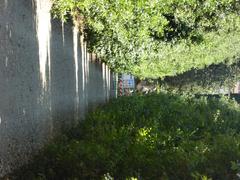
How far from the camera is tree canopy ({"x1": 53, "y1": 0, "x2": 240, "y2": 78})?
12.3 meters

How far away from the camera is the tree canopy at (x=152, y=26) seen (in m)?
12.3

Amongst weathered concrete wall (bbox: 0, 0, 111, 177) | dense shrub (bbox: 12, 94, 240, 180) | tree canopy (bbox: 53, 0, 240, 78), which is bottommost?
dense shrub (bbox: 12, 94, 240, 180)

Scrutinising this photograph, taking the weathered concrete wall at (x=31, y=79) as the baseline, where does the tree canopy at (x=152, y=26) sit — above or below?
above

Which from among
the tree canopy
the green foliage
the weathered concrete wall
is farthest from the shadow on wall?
the green foliage

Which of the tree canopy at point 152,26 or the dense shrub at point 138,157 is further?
the tree canopy at point 152,26

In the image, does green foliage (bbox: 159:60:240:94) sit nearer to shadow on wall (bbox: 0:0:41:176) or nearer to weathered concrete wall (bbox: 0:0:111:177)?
weathered concrete wall (bbox: 0:0:111:177)

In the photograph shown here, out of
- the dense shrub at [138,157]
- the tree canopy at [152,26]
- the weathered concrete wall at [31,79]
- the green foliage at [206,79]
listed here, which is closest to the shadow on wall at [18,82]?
the weathered concrete wall at [31,79]

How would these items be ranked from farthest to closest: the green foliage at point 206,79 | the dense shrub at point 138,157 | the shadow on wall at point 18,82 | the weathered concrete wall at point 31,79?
1. the green foliage at point 206,79
2. the weathered concrete wall at point 31,79
3. the shadow on wall at point 18,82
4. the dense shrub at point 138,157

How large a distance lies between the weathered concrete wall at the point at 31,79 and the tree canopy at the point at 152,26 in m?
0.76

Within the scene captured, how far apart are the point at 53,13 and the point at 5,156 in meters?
3.79

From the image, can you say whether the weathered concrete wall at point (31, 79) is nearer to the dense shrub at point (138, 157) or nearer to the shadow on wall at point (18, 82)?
the shadow on wall at point (18, 82)

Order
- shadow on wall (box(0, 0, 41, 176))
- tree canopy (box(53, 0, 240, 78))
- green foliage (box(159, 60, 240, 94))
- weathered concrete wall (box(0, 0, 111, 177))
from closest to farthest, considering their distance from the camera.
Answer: shadow on wall (box(0, 0, 41, 176)) < weathered concrete wall (box(0, 0, 111, 177)) < tree canopy (box(53, 0, 240, 78)) < green foliage (box(159, 60, 240, 94))

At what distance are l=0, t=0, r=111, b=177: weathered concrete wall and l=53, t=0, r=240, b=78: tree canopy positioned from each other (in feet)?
2.51

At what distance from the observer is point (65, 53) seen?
1163cm
